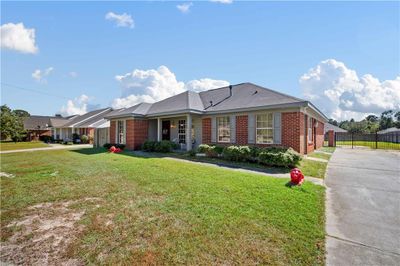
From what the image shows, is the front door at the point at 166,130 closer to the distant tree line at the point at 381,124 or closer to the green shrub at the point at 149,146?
the green shrub at the point at 149,146

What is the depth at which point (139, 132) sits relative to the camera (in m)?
16.7

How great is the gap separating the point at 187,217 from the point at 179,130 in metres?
12.9

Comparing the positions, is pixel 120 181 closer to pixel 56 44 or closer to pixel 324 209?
pixel 324 209

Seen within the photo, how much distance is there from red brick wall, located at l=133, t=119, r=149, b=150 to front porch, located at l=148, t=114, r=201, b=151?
0.52 metres

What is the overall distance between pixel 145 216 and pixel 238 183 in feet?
10.3

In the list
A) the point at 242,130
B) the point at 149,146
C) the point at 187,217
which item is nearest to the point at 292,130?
the point at 242,130

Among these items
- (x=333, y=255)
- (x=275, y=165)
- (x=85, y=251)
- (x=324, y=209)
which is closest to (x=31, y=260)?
(x=85, y=251)

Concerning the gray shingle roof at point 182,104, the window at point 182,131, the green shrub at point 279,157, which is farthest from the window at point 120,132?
the green shrub at point 279,157

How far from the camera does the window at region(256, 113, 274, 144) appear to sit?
11474 millimetres

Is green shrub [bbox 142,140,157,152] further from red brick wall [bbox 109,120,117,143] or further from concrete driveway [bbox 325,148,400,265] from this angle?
concrete driveway [bbox 325,148,400,265]

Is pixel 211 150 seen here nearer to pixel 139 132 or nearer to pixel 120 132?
pixel 139 132

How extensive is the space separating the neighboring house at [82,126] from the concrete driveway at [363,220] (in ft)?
88.1

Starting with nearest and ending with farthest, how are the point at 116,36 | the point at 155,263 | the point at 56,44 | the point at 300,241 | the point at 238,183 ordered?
the point at 155,263 < the point at 300,241 < the point at 238,183 < the point at 116,36 < the point at 56,44

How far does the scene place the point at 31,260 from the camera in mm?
2816
